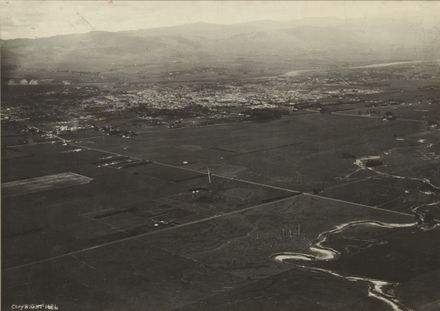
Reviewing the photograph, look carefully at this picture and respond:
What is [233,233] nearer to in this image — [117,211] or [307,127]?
[117,211]

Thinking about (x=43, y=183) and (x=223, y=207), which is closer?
(x=223, y=207)

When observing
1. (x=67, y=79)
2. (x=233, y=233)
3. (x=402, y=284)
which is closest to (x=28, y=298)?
(x=233, y=233)

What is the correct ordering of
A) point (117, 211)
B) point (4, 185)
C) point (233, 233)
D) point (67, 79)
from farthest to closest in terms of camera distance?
point (67, 79) → point (4, 185) → point (117, 211) → point (233, 233)

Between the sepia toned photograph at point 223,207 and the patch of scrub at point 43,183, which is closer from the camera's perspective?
the sepia toned photograph at point 223,207

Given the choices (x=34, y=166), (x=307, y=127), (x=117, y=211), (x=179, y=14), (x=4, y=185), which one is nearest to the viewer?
(x=117, y=211)

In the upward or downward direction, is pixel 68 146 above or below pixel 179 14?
below

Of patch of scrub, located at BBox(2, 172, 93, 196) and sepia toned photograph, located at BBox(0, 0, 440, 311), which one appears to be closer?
sepia toned photograph, located at BBox(0, 0, 440, 311)

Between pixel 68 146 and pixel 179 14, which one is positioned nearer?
pixel 179 14

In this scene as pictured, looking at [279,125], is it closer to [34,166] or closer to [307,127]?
[307,127]

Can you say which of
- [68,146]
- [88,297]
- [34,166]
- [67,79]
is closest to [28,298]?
[88,297]
